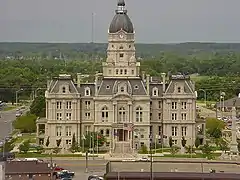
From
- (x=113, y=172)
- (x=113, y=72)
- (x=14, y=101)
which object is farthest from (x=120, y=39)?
(x=14, y=101)

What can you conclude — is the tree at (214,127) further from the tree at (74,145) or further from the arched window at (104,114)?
the tree at (74,145)

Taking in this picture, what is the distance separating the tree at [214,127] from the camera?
10569 cm

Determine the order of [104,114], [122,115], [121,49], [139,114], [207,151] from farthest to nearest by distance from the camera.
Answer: [121,49], [104,114], [139,114], [122,115], [207,151]

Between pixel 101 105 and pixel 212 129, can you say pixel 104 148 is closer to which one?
pixel 101 105

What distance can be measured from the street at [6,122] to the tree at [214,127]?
23.6 meters

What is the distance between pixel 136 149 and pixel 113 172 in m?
23.8

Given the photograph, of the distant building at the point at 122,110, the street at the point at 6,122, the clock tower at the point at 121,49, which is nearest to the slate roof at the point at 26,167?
the distant building at the point at 122,110

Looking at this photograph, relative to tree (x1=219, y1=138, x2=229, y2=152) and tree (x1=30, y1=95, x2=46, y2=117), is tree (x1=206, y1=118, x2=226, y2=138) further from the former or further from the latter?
tree (x1=30, y1=95, x2=46, y2=117)

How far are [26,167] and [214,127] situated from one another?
40.6 meters

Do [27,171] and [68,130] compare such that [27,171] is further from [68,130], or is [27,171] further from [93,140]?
[68,130]

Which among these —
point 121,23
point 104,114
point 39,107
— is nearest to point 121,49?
point 121,23

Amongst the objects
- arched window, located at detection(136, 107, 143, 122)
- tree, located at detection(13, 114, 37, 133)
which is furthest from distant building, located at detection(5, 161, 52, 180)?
tree, located at detection(13, 114, 37, 133)

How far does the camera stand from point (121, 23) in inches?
4070

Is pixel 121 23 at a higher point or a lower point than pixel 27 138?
higher
